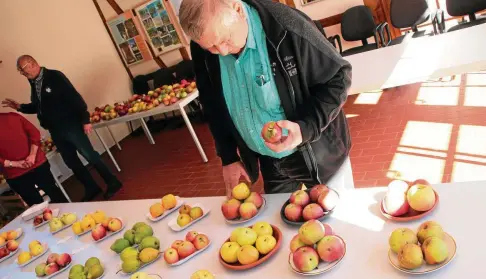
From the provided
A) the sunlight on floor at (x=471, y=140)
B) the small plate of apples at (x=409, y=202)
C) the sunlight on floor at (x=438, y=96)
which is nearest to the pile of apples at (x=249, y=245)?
the small plate of apples at (x=409, y=202)

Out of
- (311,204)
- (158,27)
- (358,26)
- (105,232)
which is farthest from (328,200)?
(158,27)

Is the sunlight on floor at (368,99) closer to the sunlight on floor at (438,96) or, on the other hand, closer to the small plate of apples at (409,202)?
the sunlight on floor at (438,96)

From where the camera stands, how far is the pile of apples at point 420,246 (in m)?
0.99

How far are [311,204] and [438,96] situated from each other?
3.31m

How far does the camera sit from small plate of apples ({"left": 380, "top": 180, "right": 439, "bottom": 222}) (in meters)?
1.21

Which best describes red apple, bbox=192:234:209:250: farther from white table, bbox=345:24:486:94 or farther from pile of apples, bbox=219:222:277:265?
white table, bbox=345:24:486:94

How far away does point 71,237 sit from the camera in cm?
214

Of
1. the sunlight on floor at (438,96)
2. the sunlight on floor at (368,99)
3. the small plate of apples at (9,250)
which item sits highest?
the small plate of apples at (9,250)

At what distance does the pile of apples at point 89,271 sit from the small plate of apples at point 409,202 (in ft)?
3.76

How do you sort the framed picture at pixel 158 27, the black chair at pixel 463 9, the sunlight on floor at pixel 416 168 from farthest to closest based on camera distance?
1. the framed picture at pixel 158 27
2. the black chair at pixel 463 9
3. the sunlight on floor at pixel 416 168

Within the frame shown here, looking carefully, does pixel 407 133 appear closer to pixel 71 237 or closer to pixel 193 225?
pixel 193 225

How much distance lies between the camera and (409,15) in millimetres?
4879

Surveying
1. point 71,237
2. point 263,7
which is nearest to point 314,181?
point 263,7

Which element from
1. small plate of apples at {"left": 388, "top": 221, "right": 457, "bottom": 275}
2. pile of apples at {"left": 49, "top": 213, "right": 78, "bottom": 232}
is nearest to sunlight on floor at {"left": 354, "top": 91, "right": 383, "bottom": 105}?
pile of apples at {"left": 49, "top": 213, "right": 78, "bottom": 232}
